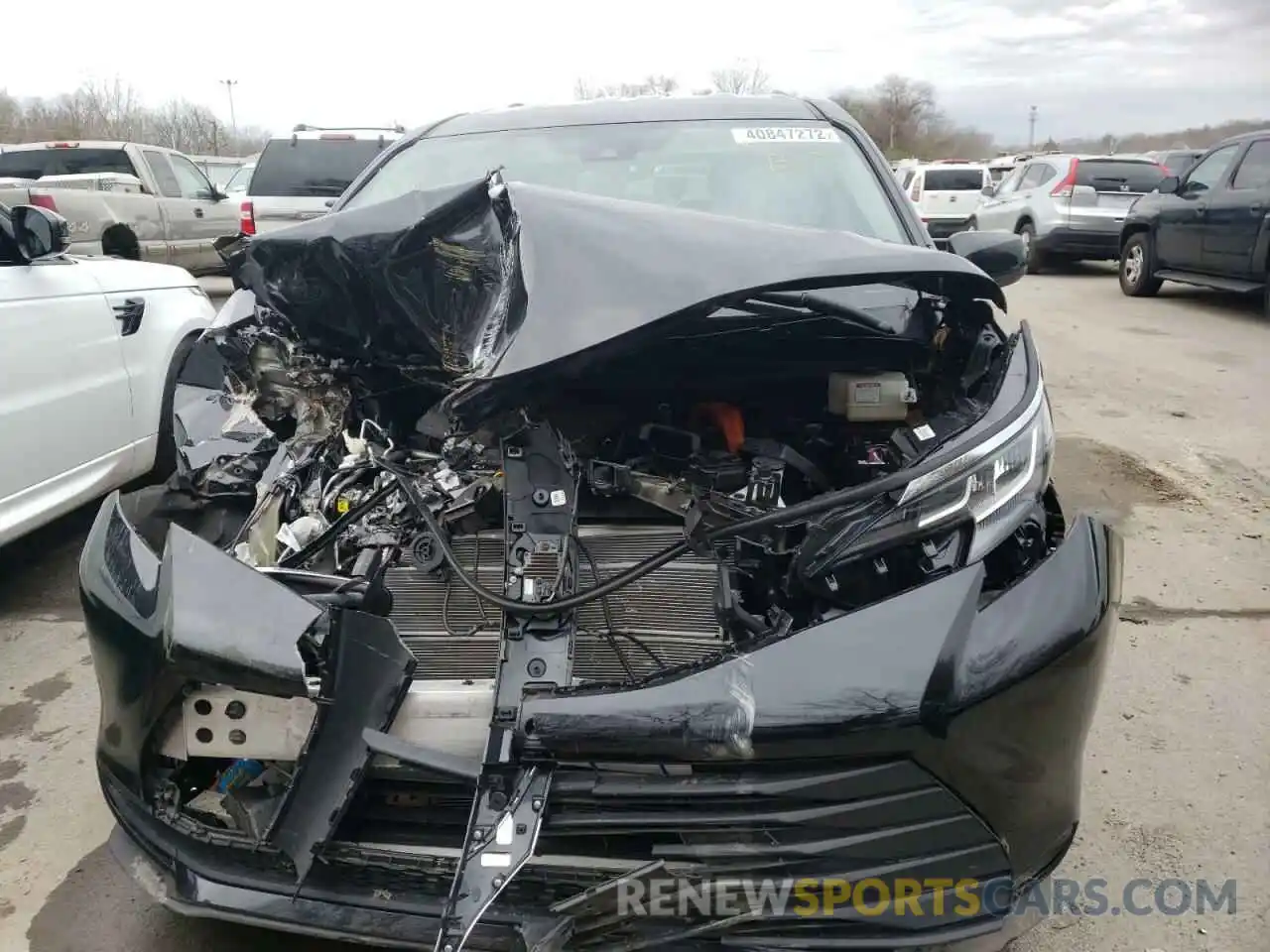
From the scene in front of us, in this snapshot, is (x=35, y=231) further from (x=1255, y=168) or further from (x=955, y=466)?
(x=1255, y=168)

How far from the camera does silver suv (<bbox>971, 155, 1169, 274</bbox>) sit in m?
13.6

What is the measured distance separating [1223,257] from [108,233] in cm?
1185

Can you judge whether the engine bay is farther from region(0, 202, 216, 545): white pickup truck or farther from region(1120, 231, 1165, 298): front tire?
region(1120, 231, 1165, 298): front tire

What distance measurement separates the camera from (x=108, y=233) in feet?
34.1

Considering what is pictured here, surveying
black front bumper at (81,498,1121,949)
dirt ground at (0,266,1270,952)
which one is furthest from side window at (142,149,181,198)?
black front bumper at (81,498,1121,949)

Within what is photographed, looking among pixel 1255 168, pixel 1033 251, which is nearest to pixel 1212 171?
pixel 1255 168

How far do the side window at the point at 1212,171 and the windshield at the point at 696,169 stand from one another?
8.82m

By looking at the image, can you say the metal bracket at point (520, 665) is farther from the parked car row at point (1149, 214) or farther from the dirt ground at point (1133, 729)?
the parked car row at point (1149, 214)

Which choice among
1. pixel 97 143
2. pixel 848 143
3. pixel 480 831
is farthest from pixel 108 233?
pixel 480 831

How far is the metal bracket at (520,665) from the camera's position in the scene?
1547 millimetres

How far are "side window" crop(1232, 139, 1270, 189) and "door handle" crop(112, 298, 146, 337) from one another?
10.2m

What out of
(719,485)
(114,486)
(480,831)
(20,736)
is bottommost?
(20,736)

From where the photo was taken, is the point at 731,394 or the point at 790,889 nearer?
the point at 790,889

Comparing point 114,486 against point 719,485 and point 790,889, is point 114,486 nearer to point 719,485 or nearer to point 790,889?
point 719,485
